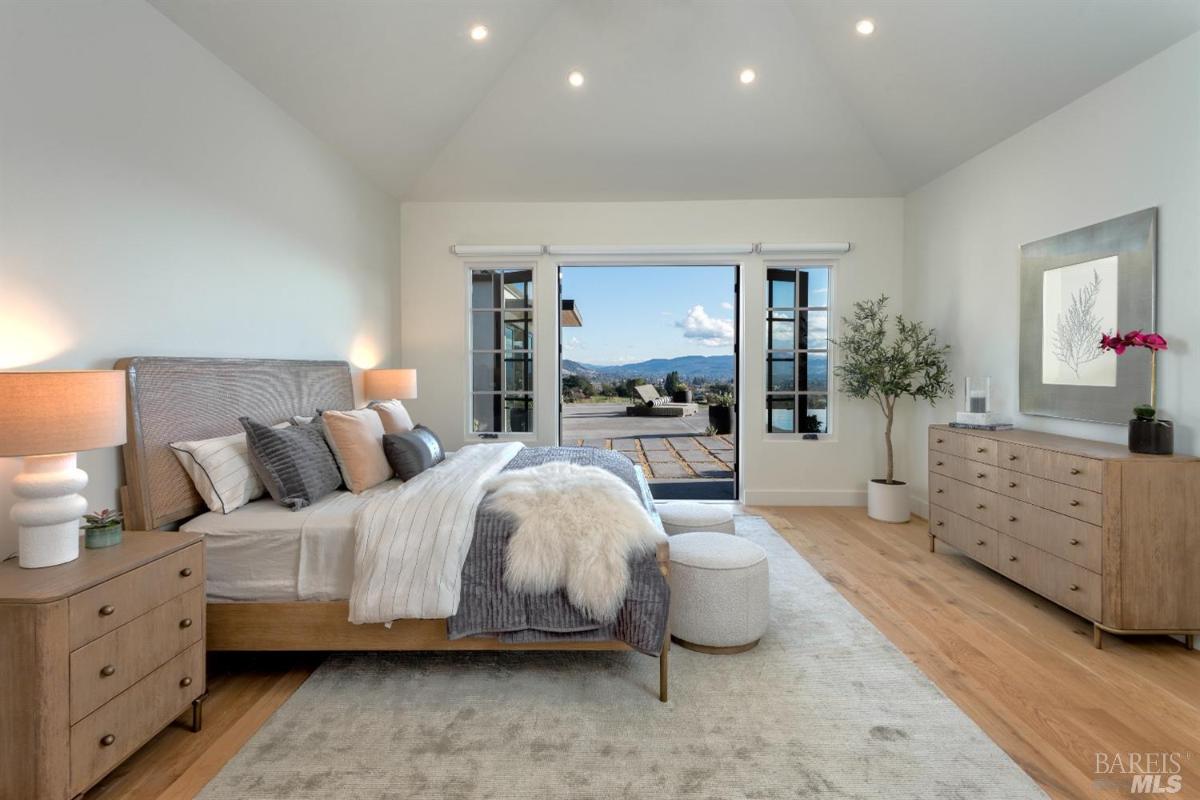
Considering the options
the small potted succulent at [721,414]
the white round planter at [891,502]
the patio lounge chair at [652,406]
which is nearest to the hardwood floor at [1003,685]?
the white round planter at [891,502]

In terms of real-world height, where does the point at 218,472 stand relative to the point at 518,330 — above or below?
below

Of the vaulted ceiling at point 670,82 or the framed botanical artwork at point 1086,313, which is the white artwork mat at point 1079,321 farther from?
the vaulted ceiling at point 670,82

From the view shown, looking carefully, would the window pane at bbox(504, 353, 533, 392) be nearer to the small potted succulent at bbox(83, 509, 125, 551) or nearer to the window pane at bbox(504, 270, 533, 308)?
the window pane at bbox(504, 270, 533, 308)

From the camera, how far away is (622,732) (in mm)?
1936

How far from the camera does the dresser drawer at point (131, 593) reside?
151cm

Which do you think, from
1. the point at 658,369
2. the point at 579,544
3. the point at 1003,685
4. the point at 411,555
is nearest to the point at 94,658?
the point at 411,555

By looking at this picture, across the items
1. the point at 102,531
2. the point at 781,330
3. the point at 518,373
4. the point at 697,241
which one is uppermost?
the point at 697,241

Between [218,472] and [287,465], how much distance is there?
0.82 ft

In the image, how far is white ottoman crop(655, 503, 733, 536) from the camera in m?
3.11

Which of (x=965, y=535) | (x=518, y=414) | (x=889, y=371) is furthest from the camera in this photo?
(x=518, y=414)

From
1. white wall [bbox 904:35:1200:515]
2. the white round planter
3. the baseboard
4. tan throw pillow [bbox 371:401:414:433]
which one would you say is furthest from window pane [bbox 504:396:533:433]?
white wall [bbox 904:35:1200:515]

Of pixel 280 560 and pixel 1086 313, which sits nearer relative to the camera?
pixel 280 560

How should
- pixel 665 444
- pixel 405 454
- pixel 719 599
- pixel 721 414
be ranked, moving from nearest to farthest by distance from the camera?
pixel 719 599 < pixel 405 454 < pixel 665 444 < pixel 721 414

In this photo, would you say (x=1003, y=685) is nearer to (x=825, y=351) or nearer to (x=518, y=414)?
(x=825, y=351)
